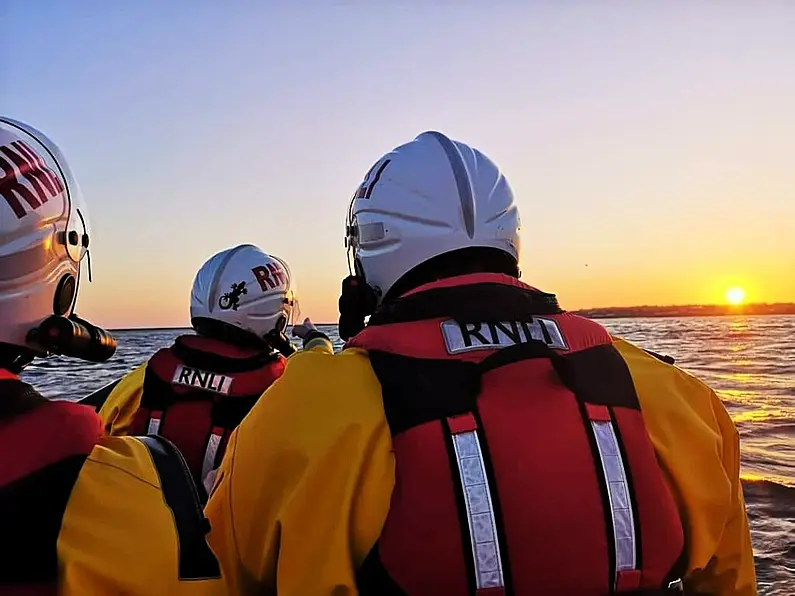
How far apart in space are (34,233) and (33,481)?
0.67 meters

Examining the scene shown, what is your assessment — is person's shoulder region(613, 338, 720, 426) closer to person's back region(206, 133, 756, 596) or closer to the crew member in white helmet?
person's back region(206, 133, 756, 596)

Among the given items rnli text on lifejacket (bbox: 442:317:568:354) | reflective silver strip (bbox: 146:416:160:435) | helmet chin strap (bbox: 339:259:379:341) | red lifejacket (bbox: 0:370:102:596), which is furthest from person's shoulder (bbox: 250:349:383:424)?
reflective silver strip (bbox: 146:416:160:435)

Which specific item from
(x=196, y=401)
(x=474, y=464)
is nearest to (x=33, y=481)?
(x=474, y=464)

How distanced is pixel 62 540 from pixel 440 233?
58.9 inches

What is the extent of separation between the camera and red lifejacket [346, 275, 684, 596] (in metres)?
1.99

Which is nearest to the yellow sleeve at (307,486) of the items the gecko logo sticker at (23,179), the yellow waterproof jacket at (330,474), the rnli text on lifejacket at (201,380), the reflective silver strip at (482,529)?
the yellow waterproof jacket at (330,474)

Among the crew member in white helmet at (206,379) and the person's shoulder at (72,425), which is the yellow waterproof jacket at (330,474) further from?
the crew member in white helmet at (206,379)

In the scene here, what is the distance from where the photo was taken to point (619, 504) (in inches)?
82.2

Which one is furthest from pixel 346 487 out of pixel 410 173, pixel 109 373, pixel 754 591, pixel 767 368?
pixel 109 373

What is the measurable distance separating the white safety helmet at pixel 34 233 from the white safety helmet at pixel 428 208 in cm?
100

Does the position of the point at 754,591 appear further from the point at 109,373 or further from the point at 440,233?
the point at 109,373

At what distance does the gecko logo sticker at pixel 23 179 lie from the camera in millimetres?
1960

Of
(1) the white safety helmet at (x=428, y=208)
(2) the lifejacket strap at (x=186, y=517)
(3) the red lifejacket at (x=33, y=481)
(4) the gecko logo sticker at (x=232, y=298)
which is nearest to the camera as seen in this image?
(3) the red lifejacket at (x=33, y=481)

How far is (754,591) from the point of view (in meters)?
2.55
